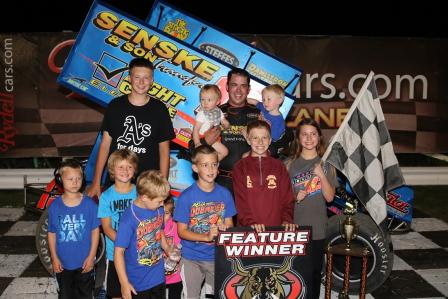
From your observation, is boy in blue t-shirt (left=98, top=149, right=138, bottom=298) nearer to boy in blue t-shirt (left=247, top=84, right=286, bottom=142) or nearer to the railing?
boy in blue t-shirt (left=247, top=84, right=286, bottom=142)

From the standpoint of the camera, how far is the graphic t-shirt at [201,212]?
335 centimetres

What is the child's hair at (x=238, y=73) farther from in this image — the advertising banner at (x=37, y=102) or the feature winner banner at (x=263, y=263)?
the advertising banner at (x=37, y=102)

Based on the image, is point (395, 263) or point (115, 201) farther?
point (395, 263)

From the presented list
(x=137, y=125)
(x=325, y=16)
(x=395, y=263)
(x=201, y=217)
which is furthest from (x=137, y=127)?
(x=325, y=16)

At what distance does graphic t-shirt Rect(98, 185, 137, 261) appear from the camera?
3391 mm

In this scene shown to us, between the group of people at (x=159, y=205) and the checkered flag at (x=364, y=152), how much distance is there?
0.13m

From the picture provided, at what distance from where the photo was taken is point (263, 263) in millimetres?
3316

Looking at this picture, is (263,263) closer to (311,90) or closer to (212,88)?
(212,88)

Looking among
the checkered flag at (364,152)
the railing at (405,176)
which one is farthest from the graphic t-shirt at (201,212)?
the railing at (405,176)

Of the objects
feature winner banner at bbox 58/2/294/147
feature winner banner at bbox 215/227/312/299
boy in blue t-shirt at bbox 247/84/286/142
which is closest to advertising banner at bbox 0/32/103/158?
feature winner banner at bbox 58/2/294/147

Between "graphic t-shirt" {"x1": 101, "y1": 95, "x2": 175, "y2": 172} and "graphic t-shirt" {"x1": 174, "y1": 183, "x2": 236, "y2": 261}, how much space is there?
59 cm

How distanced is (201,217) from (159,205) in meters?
0.30

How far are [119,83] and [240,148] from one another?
1.15 meters

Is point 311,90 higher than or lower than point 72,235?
higher
